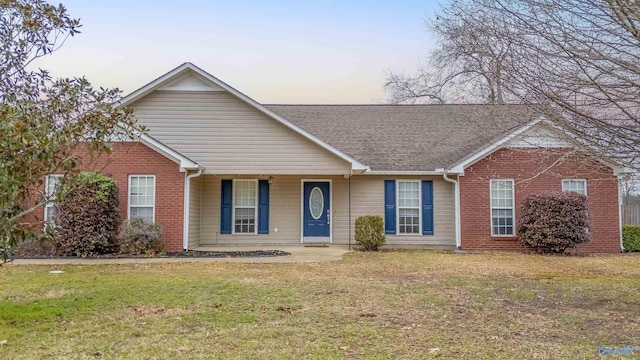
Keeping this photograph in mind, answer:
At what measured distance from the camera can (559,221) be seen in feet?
46.6

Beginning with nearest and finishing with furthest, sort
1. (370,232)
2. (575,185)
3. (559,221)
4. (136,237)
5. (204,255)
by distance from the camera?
(136,237), (204,255), (559,221), (370,232), (575,185)

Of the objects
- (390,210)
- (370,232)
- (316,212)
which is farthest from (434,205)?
(316,212)

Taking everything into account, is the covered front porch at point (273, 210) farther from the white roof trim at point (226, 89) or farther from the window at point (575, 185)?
the window at point (575, 185)

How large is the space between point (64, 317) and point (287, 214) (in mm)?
10319

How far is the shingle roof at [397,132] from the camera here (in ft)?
53.9

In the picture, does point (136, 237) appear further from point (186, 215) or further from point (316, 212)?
point (316, 212)

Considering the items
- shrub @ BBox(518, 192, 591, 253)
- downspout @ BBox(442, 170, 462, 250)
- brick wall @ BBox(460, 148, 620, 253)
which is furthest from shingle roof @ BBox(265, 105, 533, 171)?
shrub @ BBox(518, 192, 591, 253)

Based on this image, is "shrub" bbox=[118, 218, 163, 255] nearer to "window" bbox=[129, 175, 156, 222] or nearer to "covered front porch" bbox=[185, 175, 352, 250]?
"window" bbox=[129, 175, 156, 222]

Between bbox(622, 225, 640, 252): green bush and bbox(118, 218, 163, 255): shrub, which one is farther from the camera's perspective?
bbox(622, 225, 640, 252): green bush

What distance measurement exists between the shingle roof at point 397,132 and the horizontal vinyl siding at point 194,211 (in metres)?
4.68

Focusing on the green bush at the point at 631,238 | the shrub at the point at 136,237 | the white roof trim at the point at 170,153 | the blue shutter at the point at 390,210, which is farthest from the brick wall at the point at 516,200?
the shrub at the point at 136,237

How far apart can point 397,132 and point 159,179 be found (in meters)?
8.88

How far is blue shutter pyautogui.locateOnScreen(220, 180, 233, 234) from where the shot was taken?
16.3 m

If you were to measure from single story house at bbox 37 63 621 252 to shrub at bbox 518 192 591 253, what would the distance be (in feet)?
2.84
